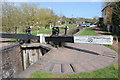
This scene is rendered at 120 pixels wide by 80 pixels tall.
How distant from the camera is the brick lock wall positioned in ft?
25.8

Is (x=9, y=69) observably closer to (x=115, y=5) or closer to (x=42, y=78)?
(x=42, y=78)

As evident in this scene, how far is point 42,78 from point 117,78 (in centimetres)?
293

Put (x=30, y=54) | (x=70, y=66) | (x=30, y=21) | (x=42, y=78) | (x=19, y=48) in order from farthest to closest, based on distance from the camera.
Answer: (x=30, y=21) → (x=30, y=54) → (x=19, y=48) → (x=70, y=66) → (x=42, y=78)

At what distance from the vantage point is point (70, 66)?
20.1ft

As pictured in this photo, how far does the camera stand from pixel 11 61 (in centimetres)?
884

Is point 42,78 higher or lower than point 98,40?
lower

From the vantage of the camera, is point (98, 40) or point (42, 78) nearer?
point (42, 78)

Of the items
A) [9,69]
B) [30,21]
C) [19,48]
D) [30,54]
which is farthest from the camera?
[30,21]

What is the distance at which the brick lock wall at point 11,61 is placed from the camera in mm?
7879

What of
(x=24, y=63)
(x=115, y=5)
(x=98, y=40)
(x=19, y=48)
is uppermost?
(x=115, y=5)

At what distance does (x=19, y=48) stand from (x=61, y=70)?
230 inches

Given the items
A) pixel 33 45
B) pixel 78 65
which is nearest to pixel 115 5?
pixel 33 45

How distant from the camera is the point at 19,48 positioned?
406 inches

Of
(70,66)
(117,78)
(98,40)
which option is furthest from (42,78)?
(98,40)
